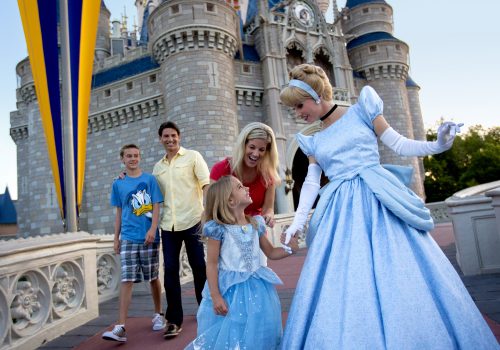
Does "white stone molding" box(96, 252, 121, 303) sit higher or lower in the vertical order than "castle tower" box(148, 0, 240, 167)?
lower

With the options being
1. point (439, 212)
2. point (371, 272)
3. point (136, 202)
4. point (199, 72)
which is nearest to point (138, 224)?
point (136, 202)

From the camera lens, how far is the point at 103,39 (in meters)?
17.7

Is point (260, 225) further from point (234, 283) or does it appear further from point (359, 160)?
point (359, 160)

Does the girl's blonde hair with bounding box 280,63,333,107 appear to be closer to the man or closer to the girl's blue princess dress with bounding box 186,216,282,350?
the girl's blue princess dress with bounding box 186,216,282,350

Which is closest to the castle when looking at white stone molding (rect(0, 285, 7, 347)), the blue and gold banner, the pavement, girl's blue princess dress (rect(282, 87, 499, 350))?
the blue and gold banner

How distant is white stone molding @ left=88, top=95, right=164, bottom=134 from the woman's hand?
40.0 feet

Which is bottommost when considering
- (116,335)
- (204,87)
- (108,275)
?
(116,335)

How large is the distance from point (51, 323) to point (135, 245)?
911 millimetres

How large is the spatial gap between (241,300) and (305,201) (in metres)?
0.62

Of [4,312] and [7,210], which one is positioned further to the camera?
[7,210]

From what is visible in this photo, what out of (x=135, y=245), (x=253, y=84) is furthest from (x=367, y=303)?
(x=253, y=84)

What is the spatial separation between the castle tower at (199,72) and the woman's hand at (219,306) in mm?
9693

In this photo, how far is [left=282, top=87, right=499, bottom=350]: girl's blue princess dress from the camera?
1.32m

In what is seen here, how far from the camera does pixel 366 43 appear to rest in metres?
16.8
